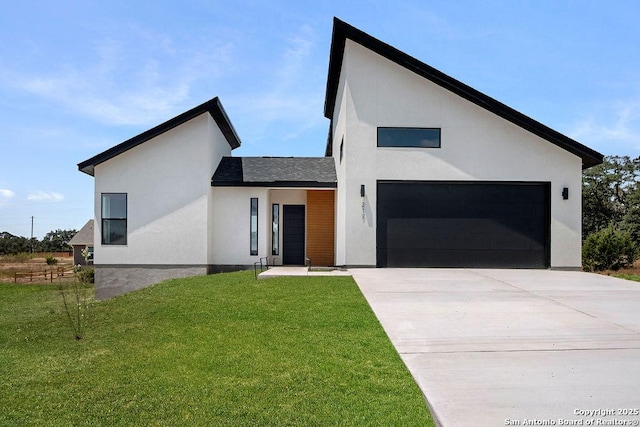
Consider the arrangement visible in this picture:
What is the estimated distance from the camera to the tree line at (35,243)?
54.6 metres

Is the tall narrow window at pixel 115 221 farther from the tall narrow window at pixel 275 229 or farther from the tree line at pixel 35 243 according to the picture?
the tree line at pixel 35 243

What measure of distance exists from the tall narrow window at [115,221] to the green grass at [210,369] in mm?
6549

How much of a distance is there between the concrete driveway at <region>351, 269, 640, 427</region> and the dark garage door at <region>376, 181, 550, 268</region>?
3398 mm

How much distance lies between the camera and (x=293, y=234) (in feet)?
49.0

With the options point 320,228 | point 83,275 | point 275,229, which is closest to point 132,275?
point 83,275

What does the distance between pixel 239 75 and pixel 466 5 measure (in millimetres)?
7292

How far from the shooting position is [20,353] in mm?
4914

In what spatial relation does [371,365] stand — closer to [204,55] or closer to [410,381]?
[410,381]

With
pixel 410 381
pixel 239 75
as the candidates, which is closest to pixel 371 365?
pixel 410 381

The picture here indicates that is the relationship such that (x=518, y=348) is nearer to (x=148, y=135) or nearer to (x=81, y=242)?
(x=148, y=135)

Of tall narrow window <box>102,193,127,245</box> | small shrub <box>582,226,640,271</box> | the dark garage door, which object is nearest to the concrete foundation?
tall narrow window <box>102,193,127,245</box>

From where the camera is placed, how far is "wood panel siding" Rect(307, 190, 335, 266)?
14.7 m

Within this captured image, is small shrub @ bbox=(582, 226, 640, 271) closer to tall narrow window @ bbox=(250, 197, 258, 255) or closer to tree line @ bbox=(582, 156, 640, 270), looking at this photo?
tall narrow window @ bbox=(250, 197, 258, 255)

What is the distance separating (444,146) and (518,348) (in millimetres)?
8760
